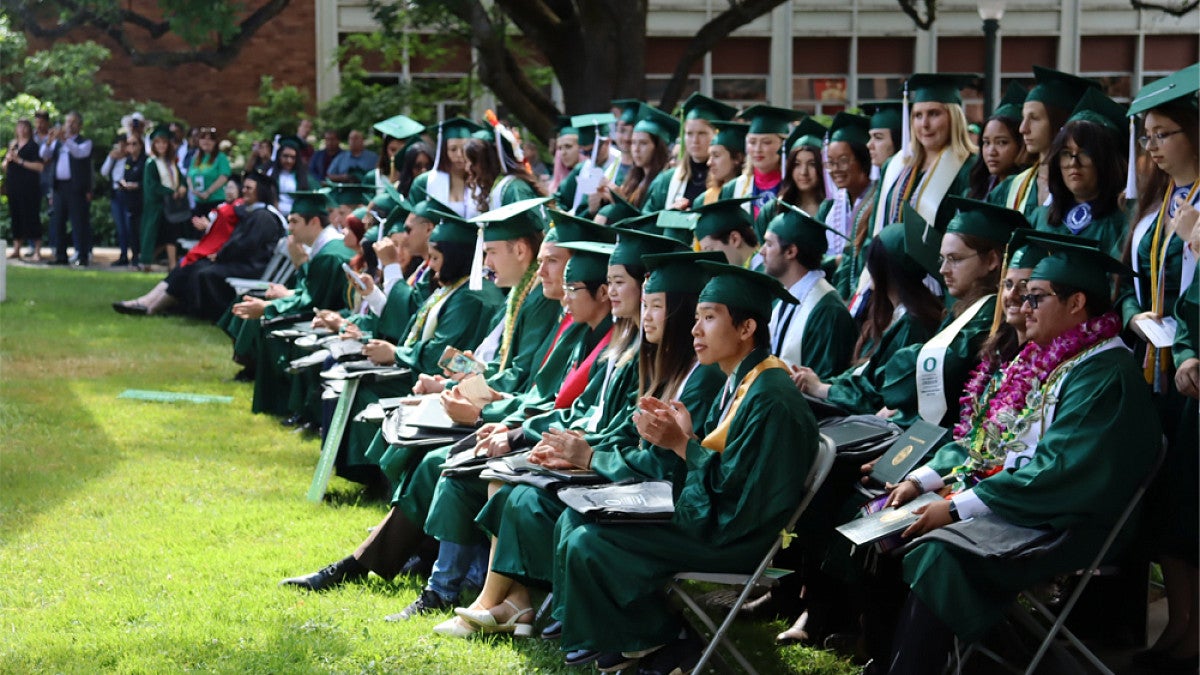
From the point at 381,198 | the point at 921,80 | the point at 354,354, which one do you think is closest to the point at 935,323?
the point at 921,80

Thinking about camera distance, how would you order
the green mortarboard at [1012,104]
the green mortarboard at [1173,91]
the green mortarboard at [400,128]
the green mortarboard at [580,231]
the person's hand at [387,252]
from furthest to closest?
the green mortarboard at [400,128]
the person's hand at [387,252]
the green mortarboard at [1012,104]
the green mortarboard at [580,231]
the green mortarboard at [1173,91]

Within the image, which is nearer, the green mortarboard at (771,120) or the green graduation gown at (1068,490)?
the green graduation gown at (1068,490)

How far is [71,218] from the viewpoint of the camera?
20359 millimetres

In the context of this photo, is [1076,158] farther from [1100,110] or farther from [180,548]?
[180,548]

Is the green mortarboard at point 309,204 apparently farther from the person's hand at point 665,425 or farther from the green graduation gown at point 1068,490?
the green graduation gown at point 1068,490

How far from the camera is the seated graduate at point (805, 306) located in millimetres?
6027

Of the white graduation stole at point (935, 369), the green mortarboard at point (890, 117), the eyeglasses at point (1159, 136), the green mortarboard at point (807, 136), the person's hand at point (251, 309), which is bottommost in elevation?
the person's hand at point (251, 309)

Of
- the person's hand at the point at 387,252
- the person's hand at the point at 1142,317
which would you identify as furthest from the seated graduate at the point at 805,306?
the person's hand at the point at 387,252

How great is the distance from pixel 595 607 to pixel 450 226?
3375 millimetres

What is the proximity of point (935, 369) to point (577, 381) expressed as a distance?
5.24 ft

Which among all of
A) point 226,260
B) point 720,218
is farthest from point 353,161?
point 720,218

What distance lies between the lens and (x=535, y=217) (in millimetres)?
7254

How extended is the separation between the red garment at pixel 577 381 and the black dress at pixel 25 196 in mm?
16608

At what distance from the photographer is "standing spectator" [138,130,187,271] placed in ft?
62.2
